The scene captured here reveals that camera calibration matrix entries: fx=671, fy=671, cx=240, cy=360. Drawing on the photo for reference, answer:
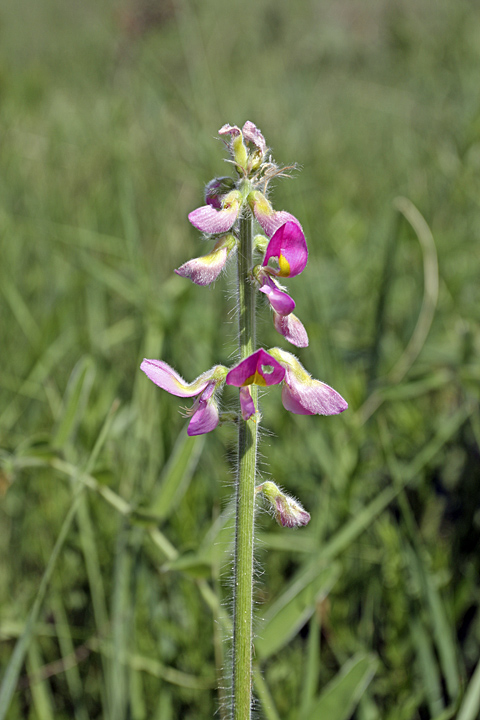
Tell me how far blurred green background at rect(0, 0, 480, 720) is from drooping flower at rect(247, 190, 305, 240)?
308mm

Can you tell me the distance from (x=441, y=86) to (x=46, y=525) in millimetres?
4916

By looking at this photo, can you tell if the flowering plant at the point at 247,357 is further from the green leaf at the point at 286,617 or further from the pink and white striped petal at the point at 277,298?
the green leaf at the point at 286,617

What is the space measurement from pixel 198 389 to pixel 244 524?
0.19 m

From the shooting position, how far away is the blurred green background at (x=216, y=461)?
150 centimetres

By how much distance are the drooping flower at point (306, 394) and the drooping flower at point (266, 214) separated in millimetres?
186

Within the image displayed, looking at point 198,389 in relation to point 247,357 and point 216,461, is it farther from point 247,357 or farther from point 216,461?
point 216,461

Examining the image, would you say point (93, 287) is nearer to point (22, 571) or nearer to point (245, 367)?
point (22, 571)

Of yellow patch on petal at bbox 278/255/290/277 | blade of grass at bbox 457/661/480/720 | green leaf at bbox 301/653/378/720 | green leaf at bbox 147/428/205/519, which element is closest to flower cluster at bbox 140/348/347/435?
yellow patch on petal at bbox 278/255/290/277

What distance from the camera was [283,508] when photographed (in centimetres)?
93

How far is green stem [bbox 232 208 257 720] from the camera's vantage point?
2.83 ft

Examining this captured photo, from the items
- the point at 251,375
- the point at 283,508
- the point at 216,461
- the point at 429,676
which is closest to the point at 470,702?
the point at 429,676

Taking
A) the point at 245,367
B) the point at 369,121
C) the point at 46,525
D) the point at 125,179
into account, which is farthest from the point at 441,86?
the point at 245,367

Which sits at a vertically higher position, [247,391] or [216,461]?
[216,461]

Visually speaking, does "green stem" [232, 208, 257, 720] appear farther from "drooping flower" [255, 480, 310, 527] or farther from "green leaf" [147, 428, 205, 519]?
"green leaf" [147, 428, 205, 519]
